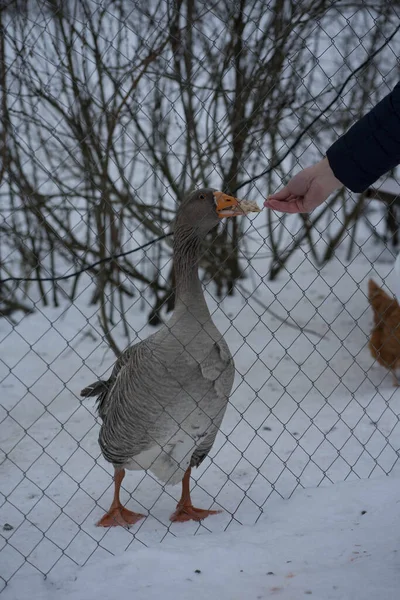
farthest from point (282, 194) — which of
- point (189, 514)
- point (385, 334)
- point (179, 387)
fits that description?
point (385, 334)

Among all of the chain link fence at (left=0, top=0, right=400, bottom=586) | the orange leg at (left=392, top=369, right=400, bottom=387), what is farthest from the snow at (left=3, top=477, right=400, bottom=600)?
the orange leg at (left=392, top=369, right=400, bottom=387)

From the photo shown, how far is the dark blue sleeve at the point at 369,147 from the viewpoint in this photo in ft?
6.33

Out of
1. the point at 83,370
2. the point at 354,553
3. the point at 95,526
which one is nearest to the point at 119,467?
the point at 95,526

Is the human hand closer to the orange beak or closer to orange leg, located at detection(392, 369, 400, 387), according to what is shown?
the orange beak

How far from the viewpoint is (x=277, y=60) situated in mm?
4844

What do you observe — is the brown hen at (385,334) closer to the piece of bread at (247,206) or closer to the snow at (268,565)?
the snow at (268,565)

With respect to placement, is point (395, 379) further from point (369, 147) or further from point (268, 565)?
point (369, 147)

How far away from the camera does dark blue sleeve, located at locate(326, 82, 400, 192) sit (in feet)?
6.33

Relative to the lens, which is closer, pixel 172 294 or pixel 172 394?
pixel 172 394

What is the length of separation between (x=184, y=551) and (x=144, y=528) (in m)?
0.55

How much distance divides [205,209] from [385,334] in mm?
2164

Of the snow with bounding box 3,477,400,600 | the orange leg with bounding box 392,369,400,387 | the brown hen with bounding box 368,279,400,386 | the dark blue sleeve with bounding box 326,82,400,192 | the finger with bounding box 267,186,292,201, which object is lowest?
the snow with bounding box 3,477,400,600

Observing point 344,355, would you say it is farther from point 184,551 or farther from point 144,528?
point 184,551

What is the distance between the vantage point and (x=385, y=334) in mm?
4633
